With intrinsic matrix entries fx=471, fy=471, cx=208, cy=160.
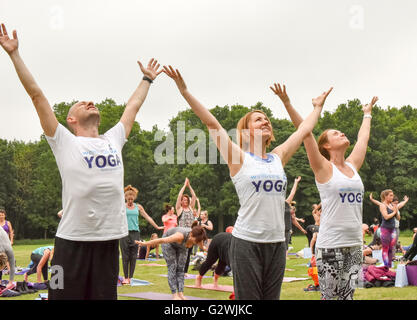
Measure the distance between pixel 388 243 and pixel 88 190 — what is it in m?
10.2

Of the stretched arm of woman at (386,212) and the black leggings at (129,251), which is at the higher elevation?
the stretched arm of woman at (386,212)

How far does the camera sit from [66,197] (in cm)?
363

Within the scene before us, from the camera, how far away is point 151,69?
4680mm

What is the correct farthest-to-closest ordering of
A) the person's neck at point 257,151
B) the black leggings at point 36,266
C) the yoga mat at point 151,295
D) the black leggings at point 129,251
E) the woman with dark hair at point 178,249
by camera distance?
the black leggings at point 36,266 < the black leggings at point 129,251 < the yoga mat at point 151,295 < the woman with dark hair at point 178,249 < the person's neck at point 257,151

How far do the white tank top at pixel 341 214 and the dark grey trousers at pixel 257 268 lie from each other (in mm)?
896

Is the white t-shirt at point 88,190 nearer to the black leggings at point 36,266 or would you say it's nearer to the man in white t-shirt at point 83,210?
the man in white t-shirt at point 83,210

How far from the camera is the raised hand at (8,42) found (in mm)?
3670

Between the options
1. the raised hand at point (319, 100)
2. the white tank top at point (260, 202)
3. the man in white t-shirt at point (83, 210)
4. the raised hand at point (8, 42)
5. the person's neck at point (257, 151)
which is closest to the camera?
the man in white t-shirt at point (83, 210)

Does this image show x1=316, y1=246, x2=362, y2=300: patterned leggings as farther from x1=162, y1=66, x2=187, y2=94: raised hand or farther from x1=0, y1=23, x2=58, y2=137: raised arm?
x1=0, y1=23, x2=58, y2=137: raised arm

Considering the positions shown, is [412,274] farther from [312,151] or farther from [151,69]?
[151,69]

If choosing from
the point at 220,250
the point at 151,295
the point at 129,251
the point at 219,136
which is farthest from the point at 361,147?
the point at 129,251

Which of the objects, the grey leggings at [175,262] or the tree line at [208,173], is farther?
the tree line at [208,173]

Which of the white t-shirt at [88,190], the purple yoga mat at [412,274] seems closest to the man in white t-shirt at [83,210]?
the white t-shirt at [88,190]
